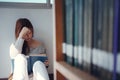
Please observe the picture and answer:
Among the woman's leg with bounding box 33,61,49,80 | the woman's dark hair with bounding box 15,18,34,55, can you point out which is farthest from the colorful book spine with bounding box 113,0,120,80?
the woman's dark hair with bounding box 15,18,34,55

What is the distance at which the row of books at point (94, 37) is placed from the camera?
0.35 metres

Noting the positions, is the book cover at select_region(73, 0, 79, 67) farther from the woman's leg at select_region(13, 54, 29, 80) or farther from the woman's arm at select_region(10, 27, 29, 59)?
the woman's arm at select_region(10, 27, 29, 59)

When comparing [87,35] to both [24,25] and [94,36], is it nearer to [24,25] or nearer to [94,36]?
[94,36]

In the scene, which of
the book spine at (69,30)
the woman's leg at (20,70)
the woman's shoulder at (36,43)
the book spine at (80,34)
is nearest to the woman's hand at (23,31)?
the woman's shoulder at (36,43)

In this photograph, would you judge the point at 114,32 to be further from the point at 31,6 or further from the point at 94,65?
the point at 31,6

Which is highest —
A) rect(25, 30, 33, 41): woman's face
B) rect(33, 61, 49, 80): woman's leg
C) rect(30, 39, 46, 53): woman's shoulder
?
rect(25, 30, 33, 41): woman's face

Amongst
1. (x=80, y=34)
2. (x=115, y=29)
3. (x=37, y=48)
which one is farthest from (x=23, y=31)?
(x=115, y=29)

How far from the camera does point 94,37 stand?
1.41ft

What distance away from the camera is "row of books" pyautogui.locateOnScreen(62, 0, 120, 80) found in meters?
0.35

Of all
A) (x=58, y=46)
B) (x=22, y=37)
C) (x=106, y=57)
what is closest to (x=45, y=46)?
(x=22, y=37)

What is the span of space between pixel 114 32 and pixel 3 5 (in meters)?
1.27

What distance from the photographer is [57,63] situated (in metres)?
0.66

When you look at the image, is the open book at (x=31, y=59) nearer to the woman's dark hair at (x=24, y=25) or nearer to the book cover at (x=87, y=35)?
the woman's dark hair at (x=24, y=25)

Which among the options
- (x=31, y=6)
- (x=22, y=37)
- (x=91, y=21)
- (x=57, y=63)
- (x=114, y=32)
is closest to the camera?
(x=114, y=32)
